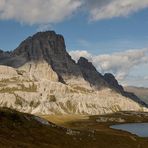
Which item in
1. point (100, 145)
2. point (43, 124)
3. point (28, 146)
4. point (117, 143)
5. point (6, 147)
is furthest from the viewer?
point (43, 124)

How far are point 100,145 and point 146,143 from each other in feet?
70.5

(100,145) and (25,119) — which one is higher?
(25,119)

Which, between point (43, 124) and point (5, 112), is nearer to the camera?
point (5, 112)

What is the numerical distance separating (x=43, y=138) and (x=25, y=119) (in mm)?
19475

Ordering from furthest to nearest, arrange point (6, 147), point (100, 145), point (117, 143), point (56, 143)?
1. point (117, 143)
2. point (100, 145)
3. point (56, 143)
4. point (6, 147)

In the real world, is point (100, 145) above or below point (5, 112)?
below

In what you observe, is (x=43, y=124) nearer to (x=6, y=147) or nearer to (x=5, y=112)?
(x=5, y=112)

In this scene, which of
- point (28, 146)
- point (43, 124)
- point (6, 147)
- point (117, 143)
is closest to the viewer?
point (6, 147)

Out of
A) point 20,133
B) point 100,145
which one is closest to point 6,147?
point 20,133

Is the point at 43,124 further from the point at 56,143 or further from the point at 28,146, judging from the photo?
the point at 28,146

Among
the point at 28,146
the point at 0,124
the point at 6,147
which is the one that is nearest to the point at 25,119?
the point at 0,124

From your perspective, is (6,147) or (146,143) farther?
(146,143)

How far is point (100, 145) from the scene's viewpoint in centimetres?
10975

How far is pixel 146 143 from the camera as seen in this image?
124 m
